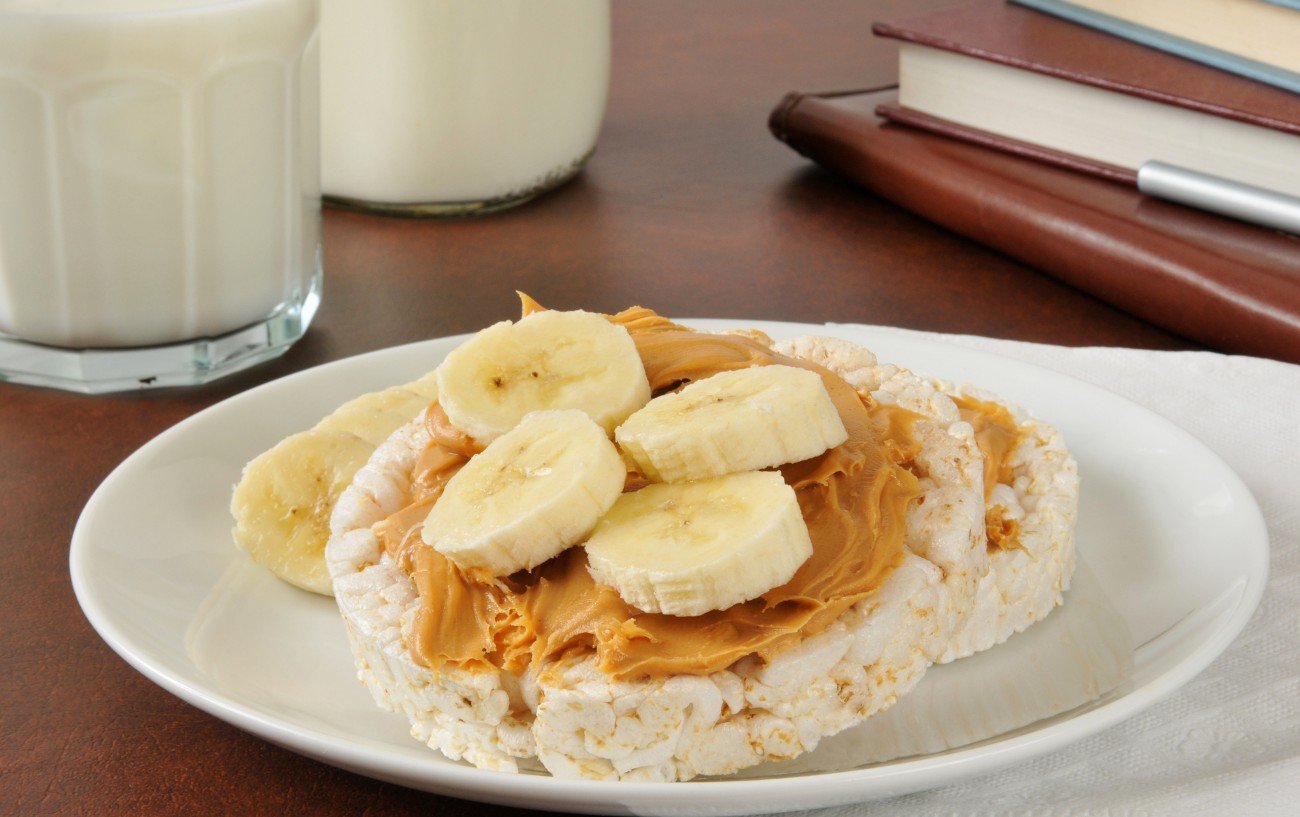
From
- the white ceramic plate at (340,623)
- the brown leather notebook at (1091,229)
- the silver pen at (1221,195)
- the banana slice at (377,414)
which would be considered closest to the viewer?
the white ceramic plate at (340,623)

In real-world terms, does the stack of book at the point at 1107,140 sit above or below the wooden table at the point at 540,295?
above

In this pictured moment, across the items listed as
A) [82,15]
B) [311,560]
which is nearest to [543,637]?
[311,560]

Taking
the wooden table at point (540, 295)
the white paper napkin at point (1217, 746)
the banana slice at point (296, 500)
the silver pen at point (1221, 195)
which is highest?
the silver pen at point (1221, 195)

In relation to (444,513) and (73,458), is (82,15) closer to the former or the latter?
(73,458)

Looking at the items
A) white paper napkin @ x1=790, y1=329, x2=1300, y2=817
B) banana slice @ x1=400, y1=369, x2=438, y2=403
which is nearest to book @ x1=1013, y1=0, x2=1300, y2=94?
white paper napkin @ x1=790, y1=329, x2=1300, y2=817

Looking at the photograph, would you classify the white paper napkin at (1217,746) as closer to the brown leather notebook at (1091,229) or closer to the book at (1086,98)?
the brown leather notebook at (1091,229)

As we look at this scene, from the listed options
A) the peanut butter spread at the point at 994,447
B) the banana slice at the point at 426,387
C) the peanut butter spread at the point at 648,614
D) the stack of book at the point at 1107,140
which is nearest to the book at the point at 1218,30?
the stack of book at the point at 1107,140
